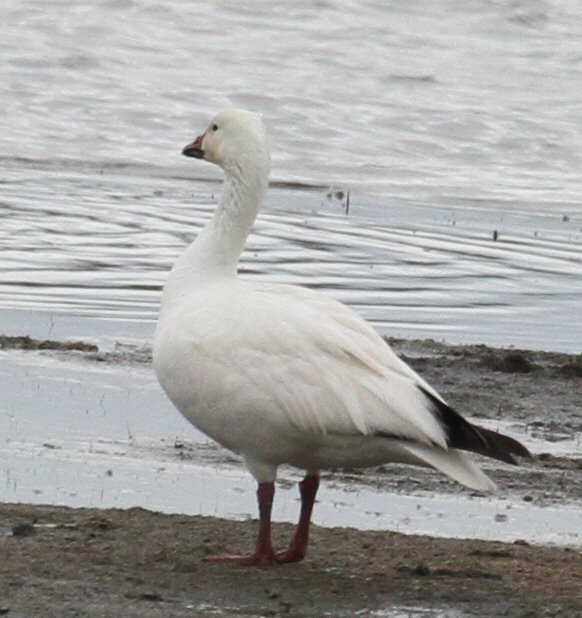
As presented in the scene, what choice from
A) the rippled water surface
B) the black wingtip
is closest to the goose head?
the black wingtip

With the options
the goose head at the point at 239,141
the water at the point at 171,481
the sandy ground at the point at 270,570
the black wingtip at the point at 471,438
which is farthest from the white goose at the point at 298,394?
the water at the point at 171,481

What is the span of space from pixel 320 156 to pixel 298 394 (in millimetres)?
14987

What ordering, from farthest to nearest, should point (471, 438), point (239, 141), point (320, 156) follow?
point (320, 156) < point (239, 141) < point (471, 438)

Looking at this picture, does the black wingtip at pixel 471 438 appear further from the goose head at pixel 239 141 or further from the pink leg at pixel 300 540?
the goose head at pixel 239 141

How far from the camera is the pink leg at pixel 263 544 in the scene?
7094 millimetres

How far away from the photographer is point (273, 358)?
22.9 ft

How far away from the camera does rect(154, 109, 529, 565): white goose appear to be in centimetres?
676

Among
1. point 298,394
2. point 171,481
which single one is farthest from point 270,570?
point 171,481

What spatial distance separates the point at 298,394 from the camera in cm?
688

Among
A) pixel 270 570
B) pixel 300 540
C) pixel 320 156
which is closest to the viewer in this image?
pixel 270 570

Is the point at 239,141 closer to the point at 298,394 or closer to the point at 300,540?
the point at 298,394

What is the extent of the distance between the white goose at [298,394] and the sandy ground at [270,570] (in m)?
0.26

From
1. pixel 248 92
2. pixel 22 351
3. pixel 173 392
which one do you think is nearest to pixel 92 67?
pixel 248 92

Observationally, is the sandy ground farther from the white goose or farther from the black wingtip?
the black wingtip
